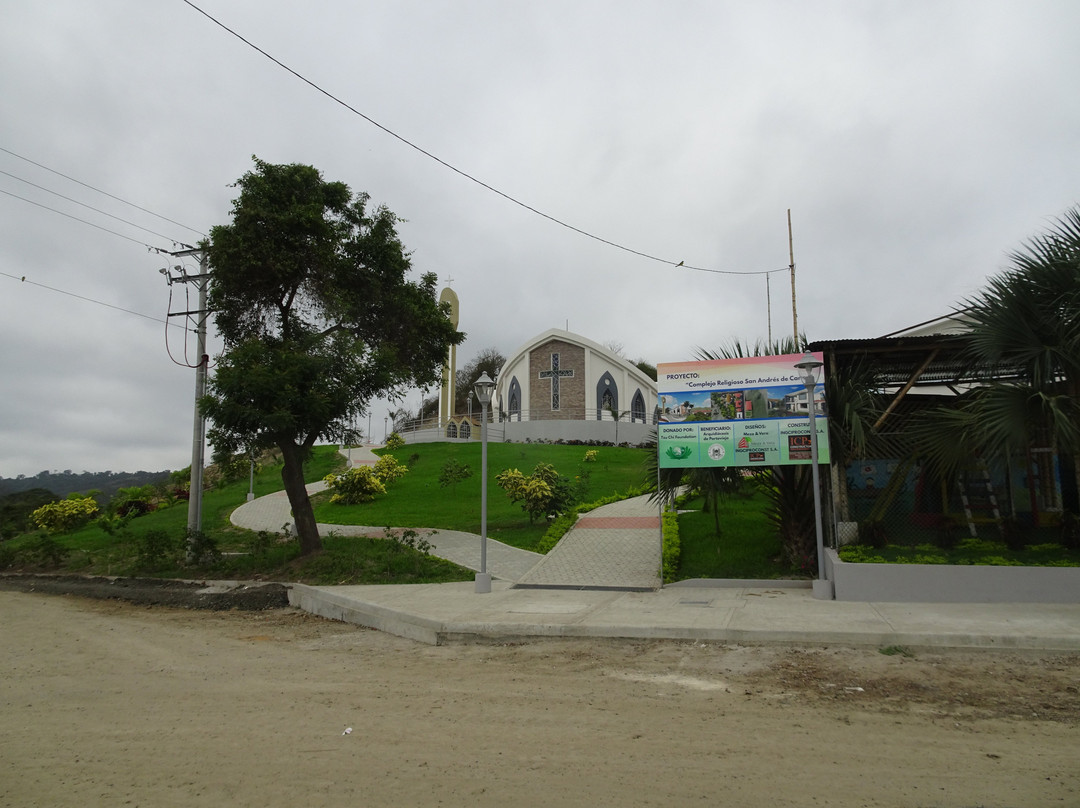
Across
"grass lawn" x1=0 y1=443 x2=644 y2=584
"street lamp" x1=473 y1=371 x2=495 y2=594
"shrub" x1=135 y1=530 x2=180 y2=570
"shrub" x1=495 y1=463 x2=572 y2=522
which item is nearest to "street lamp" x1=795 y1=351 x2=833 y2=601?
"street lamp" x1=473 y1=371 x2=495 y2=594

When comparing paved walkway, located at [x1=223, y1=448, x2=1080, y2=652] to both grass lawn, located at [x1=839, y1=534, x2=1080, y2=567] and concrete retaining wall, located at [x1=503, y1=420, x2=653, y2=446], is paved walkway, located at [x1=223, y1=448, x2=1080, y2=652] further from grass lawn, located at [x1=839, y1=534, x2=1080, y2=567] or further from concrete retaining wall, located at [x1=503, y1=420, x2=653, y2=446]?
concrete retaining wall, located at [x1=503, y1=420, x2=653, y2=446]

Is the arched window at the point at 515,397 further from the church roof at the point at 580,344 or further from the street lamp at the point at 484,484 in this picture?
the street lamp at the point at 484,484

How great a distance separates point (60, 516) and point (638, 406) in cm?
3659

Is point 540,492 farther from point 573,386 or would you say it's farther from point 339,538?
point 573,386

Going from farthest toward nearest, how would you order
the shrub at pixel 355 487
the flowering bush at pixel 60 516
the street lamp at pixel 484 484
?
the flowering bush at pixel 60 516, the shrub at pixel 355 487, the street lamp at pixel 484 484

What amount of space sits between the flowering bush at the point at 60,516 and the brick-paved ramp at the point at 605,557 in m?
20.4

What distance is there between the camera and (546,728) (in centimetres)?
532

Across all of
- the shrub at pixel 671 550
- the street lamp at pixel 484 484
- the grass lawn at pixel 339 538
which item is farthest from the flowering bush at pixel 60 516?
the shrub at pixel 671 550

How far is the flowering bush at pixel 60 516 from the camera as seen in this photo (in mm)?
26984

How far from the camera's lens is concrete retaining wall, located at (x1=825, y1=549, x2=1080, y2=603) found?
9.48 metres

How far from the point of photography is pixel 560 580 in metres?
13.6

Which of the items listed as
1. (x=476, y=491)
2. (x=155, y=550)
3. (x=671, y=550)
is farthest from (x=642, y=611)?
(x=476, y=491)

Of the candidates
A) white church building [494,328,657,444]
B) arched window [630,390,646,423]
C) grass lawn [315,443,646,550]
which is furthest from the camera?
arched window [630,390,646,423]

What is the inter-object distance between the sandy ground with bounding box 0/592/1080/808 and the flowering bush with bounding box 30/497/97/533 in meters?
21.9
